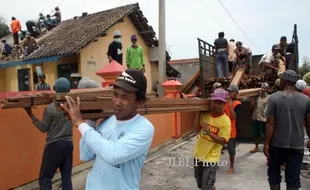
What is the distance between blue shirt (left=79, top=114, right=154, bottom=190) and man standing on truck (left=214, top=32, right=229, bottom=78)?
790 centimetres

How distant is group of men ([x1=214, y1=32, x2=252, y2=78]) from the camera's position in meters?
9.10

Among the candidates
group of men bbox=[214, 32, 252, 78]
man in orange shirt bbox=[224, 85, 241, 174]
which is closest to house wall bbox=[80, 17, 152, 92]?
group of men bbox=[214, 32, 252, 78]

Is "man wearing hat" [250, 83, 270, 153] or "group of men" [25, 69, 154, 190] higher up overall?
"group of men" [25, 69, 154, 190]

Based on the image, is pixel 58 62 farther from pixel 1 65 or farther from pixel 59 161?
pixel 59 161

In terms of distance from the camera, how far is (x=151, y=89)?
15.3 metres

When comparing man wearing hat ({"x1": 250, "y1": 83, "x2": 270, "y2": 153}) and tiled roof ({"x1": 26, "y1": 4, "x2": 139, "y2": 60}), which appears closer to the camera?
man wearing hat ({"x1": 250, "y1": 83, "x2": 270, "y2": 153})

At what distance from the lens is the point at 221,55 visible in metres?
9.32

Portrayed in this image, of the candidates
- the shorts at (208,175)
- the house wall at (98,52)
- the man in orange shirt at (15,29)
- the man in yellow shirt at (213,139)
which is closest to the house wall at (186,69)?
the house wall at (98,52)

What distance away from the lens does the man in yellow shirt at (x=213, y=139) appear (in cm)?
380

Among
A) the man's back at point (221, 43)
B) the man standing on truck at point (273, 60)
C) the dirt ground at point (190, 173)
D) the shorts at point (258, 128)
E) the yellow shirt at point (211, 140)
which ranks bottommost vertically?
the dirt ground at point (190, 173)

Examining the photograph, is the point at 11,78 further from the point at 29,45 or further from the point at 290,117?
the point at 290,117

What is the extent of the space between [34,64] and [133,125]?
12768 mm

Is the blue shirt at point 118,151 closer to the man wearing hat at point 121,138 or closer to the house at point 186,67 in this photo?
the man wearing hat at point 121,138

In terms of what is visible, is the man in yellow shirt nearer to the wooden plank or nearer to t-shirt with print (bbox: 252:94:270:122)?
t-shirt with print (bbox: 252:94:270:122)
